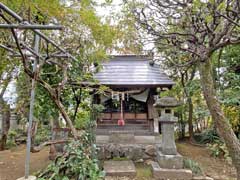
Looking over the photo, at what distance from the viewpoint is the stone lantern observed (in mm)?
5168

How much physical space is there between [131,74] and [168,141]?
11.1 feet

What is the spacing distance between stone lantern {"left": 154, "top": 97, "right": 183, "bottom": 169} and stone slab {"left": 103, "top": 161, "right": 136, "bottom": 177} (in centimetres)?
78

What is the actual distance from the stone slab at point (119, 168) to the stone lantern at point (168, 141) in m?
0.78

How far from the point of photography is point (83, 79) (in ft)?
20.6

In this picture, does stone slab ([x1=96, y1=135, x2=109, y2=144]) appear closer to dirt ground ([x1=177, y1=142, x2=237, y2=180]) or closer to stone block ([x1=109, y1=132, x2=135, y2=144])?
stone block ([x1=109, y1=132, x2=135, y2=144])

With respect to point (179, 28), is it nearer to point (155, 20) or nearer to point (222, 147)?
point (155, 20)

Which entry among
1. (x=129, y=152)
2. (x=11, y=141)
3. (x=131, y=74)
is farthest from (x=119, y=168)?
(x=11, y=141)

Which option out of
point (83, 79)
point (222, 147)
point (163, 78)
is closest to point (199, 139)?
point (222, 147)

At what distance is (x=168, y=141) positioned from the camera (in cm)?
546

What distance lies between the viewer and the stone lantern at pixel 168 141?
203 inches

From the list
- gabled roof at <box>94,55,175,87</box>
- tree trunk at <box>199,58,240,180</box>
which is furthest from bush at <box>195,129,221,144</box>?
tree trunk at <box>199,58,240,180</box>

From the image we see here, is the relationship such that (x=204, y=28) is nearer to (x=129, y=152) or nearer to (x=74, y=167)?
(x=74, y=167)

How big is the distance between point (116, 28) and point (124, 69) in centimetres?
264

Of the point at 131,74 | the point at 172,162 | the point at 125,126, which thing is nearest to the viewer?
the point at 172,162
